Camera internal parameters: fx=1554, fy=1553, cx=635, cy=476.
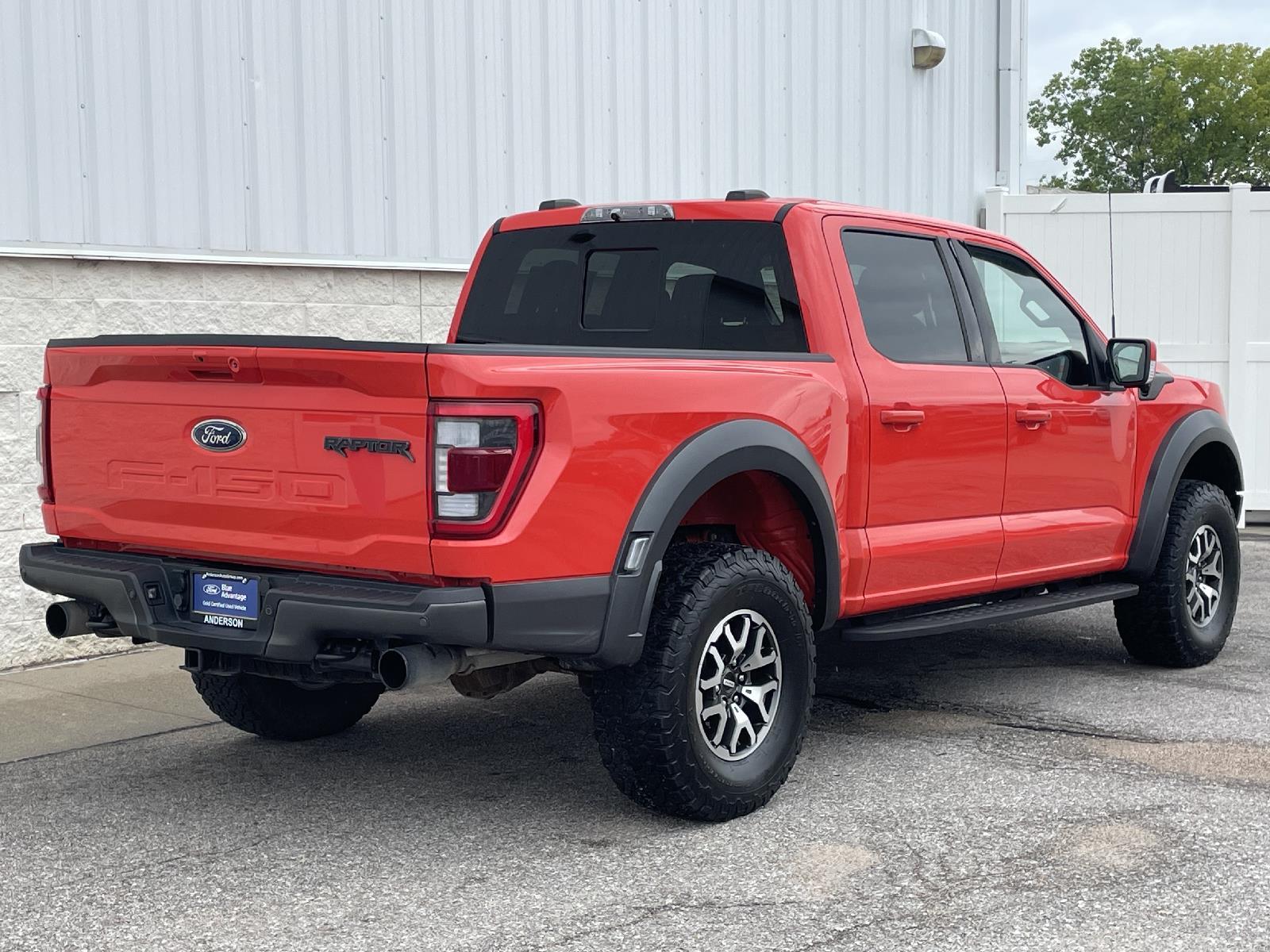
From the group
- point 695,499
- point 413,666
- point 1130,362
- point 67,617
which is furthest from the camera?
point 1130,362

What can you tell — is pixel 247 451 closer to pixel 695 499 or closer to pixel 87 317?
pixel 695 499

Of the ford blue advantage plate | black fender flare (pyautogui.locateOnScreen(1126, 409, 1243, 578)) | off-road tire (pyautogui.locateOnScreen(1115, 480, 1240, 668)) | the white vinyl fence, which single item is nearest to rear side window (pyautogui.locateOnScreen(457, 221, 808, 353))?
the ford blue advantage plate

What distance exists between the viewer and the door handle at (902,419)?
5352mm

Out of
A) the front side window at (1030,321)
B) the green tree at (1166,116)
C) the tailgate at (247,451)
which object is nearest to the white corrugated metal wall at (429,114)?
the tailgate at (247,451)

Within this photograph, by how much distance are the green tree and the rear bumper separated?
6520cm

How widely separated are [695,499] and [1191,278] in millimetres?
8708

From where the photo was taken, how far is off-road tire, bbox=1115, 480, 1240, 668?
692 centimetres

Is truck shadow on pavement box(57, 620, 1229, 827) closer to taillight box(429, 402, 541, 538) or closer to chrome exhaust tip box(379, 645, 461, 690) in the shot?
chrome exhaust tip box(379, 645, 461, 690)

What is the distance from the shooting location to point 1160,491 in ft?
22.4

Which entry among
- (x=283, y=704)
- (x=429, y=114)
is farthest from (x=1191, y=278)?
(x=283, y=704)

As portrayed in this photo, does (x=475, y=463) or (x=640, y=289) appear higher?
(x=640, y=289)

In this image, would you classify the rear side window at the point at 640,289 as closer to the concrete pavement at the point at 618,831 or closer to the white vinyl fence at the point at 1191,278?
the concrete pavement at the point at 618,831

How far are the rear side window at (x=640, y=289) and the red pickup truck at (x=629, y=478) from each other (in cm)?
1

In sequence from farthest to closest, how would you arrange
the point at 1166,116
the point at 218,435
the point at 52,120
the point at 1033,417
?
the point at 1166,116
the point at 52,120
the point at 1033,417
the point at 218,435
